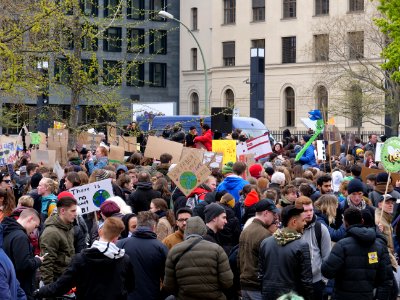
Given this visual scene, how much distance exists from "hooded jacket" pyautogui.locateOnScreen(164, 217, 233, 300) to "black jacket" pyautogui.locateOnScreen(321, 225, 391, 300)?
1.05 m

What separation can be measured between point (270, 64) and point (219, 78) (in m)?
4.30

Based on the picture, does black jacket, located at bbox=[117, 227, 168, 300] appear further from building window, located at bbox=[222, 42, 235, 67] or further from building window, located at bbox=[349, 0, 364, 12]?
building window, located at bbox=[222, 42, 235, 67]

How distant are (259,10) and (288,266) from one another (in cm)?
5957

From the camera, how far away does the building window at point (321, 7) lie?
6406 centimetres

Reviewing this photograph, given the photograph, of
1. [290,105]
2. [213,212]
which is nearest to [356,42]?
[290,105]

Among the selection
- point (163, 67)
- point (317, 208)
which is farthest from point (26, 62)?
point (163, 67)

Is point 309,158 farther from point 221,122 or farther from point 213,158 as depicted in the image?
point 221,122

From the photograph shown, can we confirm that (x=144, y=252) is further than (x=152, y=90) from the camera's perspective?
No

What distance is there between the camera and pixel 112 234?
9.41 m

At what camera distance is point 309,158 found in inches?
915

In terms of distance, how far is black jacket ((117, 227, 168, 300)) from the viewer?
10.2 m

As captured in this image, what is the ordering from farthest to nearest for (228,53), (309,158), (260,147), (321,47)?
1. (228,53)
2. (321,47)
3. (309,158)
4. (260,147)

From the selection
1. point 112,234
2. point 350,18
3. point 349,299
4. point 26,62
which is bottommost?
point 349,299

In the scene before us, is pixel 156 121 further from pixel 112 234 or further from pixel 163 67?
pixel 163 67
